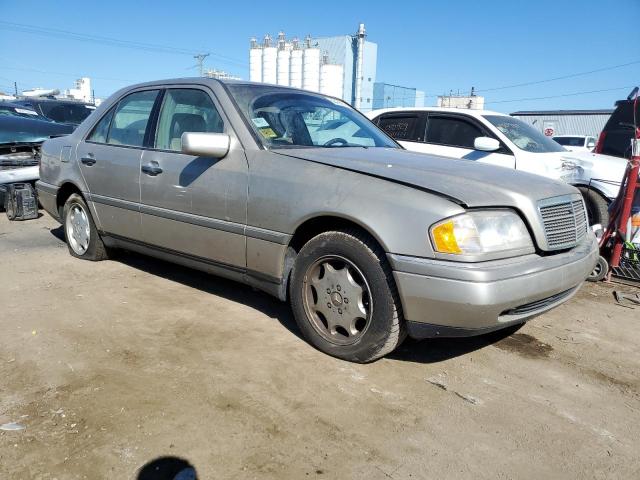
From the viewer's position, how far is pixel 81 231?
4.78m

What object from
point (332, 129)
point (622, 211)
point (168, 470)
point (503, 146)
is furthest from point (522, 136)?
point (168, 470)

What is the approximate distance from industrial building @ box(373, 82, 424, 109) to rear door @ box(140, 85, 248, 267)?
3246 centimetres

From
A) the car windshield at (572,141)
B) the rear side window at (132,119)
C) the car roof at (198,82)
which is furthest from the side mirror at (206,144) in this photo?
the car windshield at (572,141)

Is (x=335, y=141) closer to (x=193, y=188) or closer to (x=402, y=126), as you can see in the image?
(x=193, y=188)

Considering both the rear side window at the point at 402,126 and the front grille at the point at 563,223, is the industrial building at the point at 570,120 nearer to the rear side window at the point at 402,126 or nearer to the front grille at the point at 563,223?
the rear side window at the point at 402,126

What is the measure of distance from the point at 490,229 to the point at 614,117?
659 centimetres

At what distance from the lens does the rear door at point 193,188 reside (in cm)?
325

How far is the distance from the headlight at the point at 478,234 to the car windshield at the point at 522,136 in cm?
381

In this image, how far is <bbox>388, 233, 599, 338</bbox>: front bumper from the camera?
2.40 metres

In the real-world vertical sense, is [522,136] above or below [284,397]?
above

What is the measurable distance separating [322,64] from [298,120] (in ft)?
96.2

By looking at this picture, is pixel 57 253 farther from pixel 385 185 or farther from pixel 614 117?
pixel 614 117

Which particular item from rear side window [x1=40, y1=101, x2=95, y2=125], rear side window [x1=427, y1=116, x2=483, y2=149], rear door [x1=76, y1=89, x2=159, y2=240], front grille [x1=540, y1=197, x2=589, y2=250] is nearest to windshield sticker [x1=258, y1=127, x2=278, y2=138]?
rear door [x1=76, y1=89, x2=159, y2=240]

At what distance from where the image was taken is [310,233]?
3.06m
